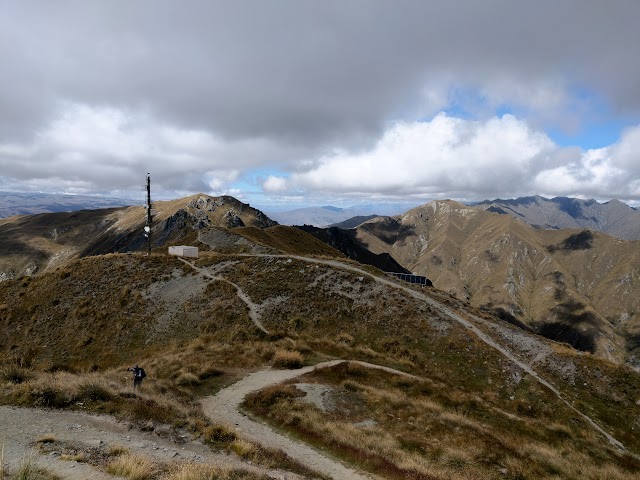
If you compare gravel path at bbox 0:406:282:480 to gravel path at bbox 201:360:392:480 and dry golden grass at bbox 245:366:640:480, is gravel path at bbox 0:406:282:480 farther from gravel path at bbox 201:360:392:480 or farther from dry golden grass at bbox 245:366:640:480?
dry golden grass at bbox 245:366:640:480

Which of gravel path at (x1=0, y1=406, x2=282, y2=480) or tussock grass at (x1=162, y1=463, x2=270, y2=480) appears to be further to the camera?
gravel path at (x1=0, y1=406, x2=282, y2=480)

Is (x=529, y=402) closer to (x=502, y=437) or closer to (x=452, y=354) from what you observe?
(x=452, y=354)

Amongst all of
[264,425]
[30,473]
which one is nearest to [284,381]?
[264,425]

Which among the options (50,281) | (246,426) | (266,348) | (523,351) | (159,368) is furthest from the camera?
(50,281)

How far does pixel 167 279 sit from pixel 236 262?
1061cm

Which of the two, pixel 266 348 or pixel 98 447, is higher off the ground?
pixel 98 447

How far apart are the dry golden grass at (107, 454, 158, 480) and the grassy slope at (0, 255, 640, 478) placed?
537 cm

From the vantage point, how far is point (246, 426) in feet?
68.5

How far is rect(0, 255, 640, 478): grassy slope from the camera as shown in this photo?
2292 cm

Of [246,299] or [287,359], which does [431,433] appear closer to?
[287,359]

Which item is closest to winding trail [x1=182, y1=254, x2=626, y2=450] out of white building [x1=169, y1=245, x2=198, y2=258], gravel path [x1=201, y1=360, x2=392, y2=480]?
white building [x1=169, y1=245, x2=198, y2=258]

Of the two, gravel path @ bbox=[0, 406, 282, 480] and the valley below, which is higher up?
gravel path @ bbox=[0, 406, 282, 480]

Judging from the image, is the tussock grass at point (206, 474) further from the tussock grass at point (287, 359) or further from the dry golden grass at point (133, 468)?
the tussock grass at point (287, 359)

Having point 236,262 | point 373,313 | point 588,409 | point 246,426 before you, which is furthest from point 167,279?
point 588,409
